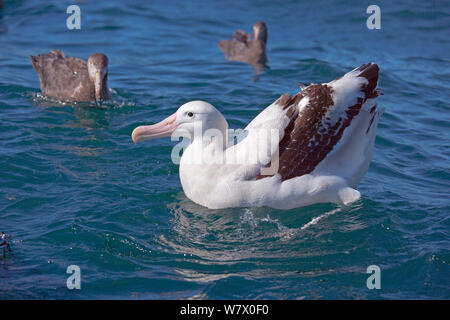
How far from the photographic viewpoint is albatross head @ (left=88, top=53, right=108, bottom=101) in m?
11.0

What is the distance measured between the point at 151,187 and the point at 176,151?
1.02m

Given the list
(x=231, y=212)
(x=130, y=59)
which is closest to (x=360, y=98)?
(x=231, y=212)

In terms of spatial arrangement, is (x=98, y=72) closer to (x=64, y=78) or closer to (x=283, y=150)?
(x=64, y=78)

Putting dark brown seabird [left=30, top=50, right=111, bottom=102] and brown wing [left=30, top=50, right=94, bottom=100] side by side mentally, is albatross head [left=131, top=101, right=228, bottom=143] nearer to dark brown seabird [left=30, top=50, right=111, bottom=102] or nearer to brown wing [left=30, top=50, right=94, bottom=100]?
Answer: dark brown seabird [left=30, top=50, right=111, bottom=102]

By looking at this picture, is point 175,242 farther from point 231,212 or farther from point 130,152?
point 130,152

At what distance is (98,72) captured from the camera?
435 inches

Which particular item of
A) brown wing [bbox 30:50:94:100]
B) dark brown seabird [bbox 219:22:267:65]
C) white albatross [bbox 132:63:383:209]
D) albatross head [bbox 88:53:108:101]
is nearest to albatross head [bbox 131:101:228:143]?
white albatross [bbox 132:63:383:209]

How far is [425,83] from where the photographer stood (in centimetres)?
1302

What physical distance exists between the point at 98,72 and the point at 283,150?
16.4 feet

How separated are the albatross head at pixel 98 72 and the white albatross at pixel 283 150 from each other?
3.73 meters

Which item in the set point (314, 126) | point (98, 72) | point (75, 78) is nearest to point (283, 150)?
point (314, 126)
